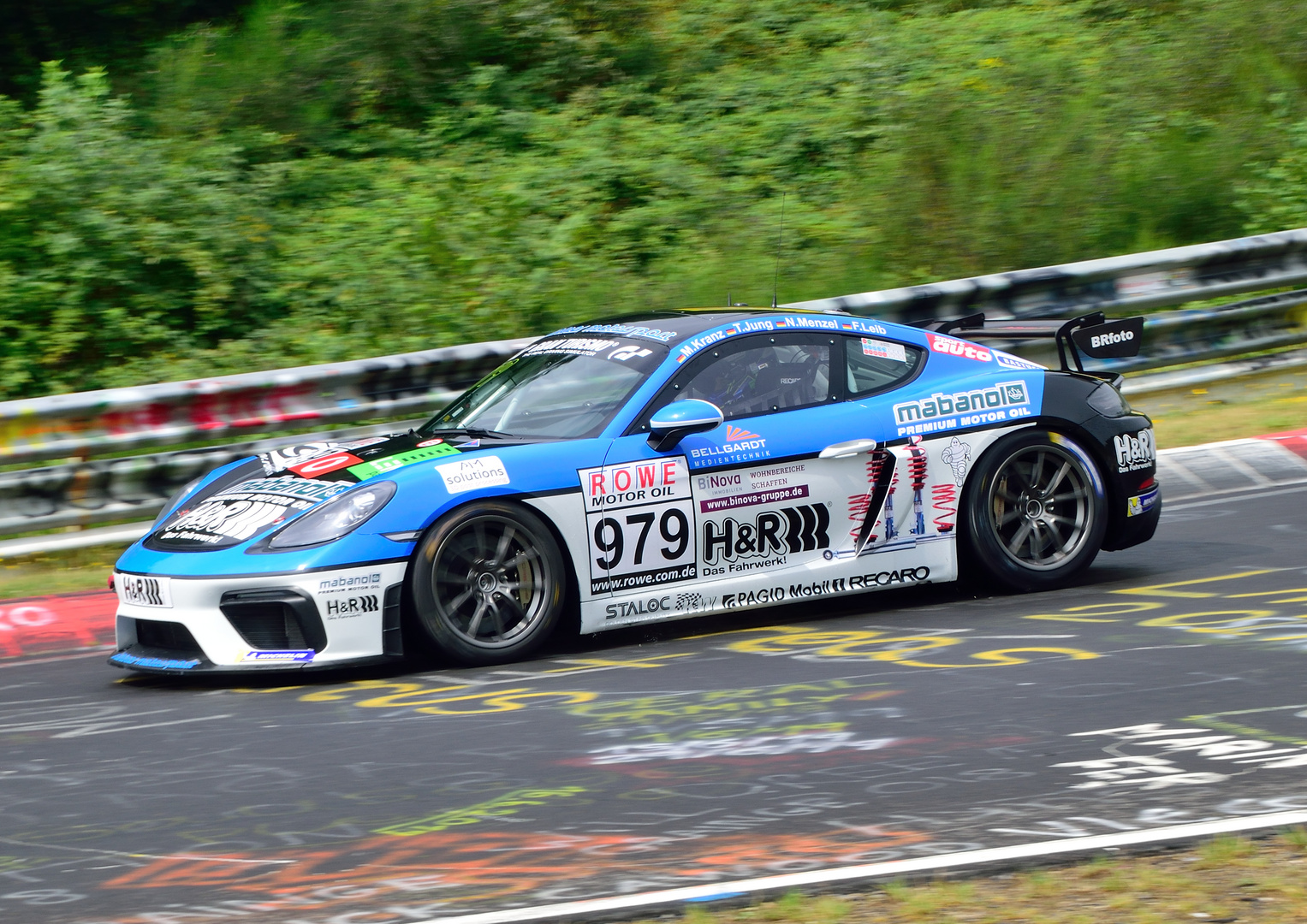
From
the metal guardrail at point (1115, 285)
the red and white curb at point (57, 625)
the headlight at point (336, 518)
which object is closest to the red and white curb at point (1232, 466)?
the metal guardrail at point (1115, 285)

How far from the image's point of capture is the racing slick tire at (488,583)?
20.5 ft

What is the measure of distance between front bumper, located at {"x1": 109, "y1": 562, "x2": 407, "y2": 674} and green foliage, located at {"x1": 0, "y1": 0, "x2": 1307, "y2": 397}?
5453 millimetres

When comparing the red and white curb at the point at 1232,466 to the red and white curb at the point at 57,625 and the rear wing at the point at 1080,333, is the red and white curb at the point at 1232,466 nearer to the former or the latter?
the rear wing at the point at 1080,333

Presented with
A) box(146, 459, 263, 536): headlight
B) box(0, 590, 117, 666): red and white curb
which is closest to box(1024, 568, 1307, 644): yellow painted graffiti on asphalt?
box(146, 459, 263, 536): headlight

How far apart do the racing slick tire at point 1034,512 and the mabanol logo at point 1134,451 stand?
14cm

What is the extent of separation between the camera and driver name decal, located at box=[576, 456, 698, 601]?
6547mm

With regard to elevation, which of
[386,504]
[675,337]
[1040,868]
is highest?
[675,337]

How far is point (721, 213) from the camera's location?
45.9 ft

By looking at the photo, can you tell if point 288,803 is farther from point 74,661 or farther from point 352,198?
point 352,198

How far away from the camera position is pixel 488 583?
6395 millimetres

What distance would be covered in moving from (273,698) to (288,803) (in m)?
1.33

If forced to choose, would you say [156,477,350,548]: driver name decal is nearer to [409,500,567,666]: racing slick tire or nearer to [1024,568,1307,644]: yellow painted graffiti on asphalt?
[409,500,567,666]: racing slick tire

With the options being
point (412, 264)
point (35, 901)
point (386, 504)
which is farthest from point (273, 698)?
point (412, 264)

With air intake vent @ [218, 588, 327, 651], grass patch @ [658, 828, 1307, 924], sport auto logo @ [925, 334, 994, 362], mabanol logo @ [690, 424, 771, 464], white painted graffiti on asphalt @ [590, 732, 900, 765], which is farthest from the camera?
sport auto logo @ [925, 334, 994, 362]
